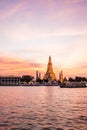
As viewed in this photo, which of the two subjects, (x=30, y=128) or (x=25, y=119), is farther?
(x=25, y=119)

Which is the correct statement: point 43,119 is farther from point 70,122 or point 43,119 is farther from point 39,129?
point 39,129

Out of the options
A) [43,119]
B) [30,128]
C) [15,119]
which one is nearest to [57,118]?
[43,119]

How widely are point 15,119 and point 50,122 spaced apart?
497 cm

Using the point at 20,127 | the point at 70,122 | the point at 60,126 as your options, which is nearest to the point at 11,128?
the point at 20,127

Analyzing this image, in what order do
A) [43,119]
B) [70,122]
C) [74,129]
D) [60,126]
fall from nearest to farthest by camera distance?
1. [74,129]
2. [60,126]
3. [70,122]
4. [43,119]

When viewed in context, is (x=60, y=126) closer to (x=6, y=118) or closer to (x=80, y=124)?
(x=80, y=124)

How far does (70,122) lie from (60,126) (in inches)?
122

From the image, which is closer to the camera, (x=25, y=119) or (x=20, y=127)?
(x=20, y=127)

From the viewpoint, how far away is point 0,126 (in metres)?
36.0

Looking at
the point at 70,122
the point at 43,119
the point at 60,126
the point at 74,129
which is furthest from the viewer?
the point at 43,119

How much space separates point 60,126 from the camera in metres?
36.7

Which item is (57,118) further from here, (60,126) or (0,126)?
(0,126)

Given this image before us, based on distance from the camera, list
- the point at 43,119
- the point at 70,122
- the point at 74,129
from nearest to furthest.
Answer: the point at 74,129, the point at 70,122, the point at 43,119

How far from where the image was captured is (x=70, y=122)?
3947 cm
